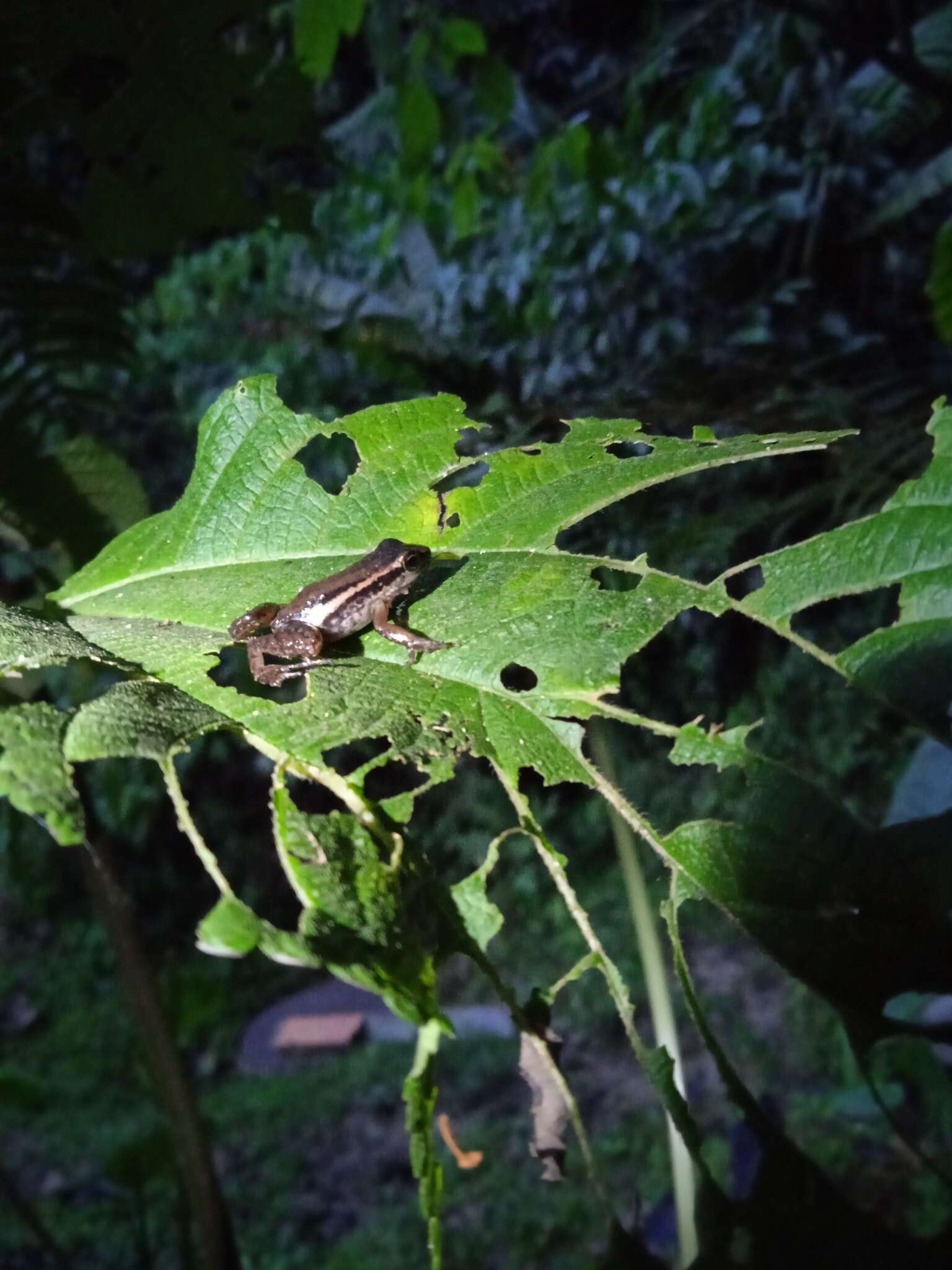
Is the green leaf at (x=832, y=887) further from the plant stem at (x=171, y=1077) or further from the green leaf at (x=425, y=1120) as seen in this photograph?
the plant stem at (x=171, y=1077)

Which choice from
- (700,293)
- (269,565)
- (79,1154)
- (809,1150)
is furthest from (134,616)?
(700,293)

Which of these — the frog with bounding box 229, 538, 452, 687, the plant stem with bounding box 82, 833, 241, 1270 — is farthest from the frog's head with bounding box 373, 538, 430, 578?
the plant stem with bounding box 82, 833, 241, 1270

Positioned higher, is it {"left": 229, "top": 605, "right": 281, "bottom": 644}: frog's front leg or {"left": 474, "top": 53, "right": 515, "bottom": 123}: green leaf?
{"left": 474, "top": 53, "right": 515, "bottom": 123}: green leaf

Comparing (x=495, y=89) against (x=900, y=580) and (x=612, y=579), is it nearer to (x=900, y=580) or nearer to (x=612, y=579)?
(x=612, y=579)

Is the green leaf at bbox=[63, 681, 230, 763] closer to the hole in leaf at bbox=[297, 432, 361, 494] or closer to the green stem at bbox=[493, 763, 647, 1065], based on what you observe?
the green stem at bbox=[493, 763, 647, 1065]

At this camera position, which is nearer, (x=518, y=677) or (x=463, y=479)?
(x=463, y=479)

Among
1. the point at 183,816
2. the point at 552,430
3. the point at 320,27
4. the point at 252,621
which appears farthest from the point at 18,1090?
the point at 320,27
